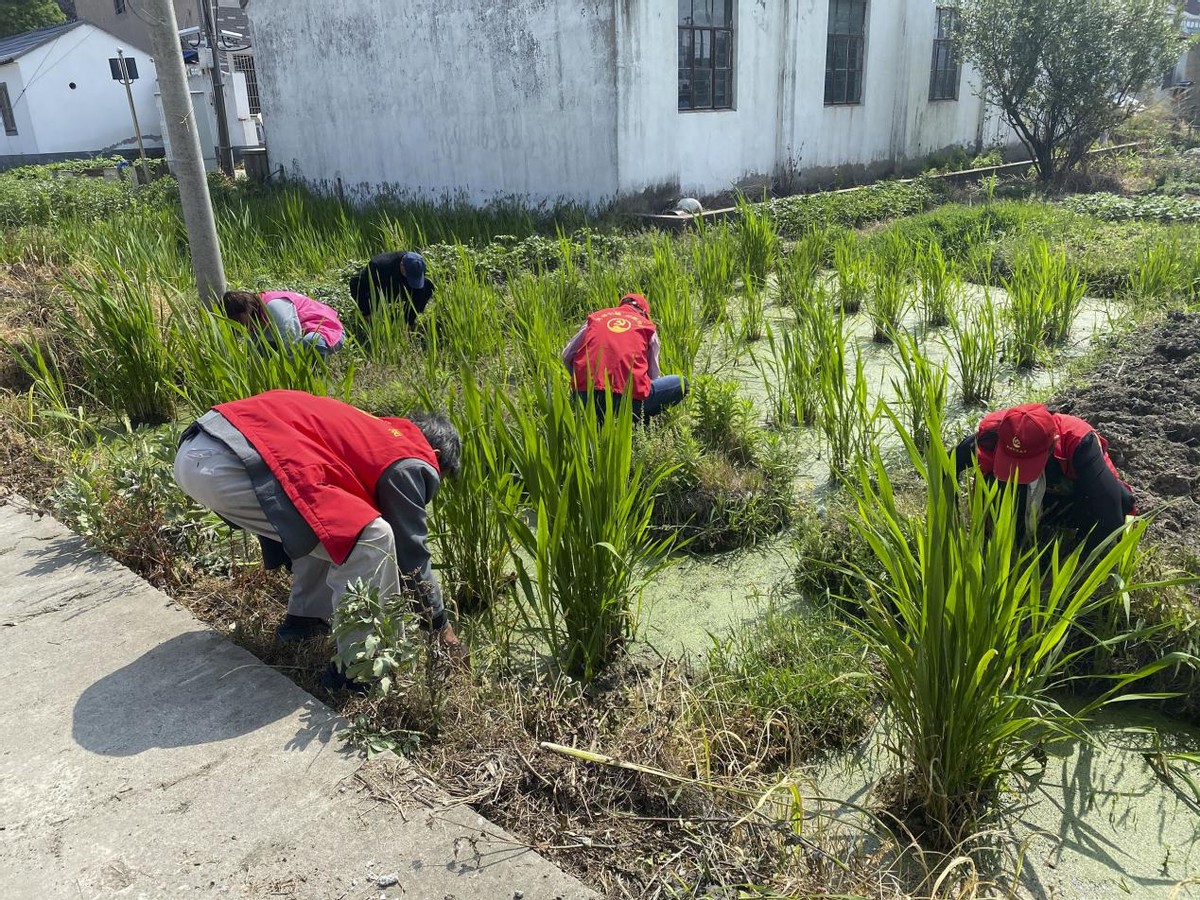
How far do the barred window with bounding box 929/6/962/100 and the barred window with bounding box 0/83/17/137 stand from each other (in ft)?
72.0

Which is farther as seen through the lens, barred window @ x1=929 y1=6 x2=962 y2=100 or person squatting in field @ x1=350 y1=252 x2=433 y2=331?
barred window @ x1=929 y1=6 x2=962 y2=100

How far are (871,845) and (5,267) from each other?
280 inches

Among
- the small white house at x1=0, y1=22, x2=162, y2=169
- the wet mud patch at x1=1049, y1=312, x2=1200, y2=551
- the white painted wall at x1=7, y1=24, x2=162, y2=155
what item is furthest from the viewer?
the white painted wall at x1=7, y1=24, x2=162, y2=155

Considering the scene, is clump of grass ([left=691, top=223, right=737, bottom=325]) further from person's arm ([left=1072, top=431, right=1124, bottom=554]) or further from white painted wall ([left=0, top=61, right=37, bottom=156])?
white painted wall ([left=0, top=61, right=37, bottom=156])

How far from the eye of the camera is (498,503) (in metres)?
2.49

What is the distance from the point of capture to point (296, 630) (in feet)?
8.74

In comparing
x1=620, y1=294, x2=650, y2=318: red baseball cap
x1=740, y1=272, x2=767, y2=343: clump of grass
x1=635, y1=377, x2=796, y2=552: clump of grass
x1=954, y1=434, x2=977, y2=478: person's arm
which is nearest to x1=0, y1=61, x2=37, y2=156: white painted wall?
x1=740, y1=272, x2=767, y2=343: clump of grass

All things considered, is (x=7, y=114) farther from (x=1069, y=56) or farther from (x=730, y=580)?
(x=730, y=580)

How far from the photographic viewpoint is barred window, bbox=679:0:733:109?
1023 centimetres

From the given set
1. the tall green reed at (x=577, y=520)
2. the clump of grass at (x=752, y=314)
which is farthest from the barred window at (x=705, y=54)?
the tall green reed at (x=577, y=520)

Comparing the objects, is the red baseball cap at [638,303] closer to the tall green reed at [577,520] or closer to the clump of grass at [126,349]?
the tall green reed at [577,520]

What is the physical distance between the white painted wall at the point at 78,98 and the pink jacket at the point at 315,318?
21.4 m

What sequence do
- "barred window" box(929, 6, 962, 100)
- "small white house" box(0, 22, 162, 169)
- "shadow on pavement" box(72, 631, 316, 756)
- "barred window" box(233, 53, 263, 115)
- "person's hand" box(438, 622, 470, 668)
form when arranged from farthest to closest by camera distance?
1. "small white house" box(0, 22, 162, 169)
2. "barred window" box(233, 53, 263, 115)
3. "barred window" box(929, 6, 962, 100)
4. "person's hand" box(438, 622, 470, 668)
5. "shadow on pavement" box(72, 631, 316, 756)

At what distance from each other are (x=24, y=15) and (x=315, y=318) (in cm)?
3036
